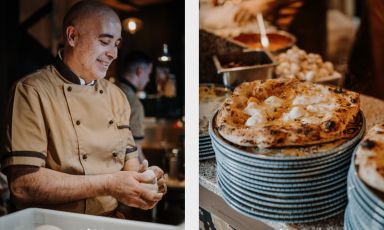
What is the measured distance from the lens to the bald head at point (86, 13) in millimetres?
2467

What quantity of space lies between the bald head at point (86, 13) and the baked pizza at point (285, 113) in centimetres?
88

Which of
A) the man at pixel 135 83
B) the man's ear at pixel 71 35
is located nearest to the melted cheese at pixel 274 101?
the man at pixel 135 83

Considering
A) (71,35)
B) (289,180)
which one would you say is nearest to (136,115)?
(71,35)

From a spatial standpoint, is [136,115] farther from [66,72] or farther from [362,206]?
[362,206]

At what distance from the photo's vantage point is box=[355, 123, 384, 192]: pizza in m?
1.65

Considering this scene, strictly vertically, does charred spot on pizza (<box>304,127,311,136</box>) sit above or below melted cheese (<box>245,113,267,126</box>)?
below

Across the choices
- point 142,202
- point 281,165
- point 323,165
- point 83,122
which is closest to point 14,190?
point 83,122

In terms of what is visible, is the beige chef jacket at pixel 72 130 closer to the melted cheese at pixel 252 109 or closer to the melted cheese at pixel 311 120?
Answer: the melted cheese at pixel 252 109

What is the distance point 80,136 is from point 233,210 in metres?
0.97

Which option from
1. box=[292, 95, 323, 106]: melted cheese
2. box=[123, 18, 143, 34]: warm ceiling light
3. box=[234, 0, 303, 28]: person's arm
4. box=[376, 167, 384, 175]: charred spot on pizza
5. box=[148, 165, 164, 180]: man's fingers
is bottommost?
box=[148, 165, 164, 180]: man's fingers

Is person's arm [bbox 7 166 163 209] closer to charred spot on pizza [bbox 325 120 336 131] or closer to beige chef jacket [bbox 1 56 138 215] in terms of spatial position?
beige chef jacket [bbox 1 56 138 215]

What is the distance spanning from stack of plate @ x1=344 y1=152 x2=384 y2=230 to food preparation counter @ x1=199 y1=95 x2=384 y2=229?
0.25 ft

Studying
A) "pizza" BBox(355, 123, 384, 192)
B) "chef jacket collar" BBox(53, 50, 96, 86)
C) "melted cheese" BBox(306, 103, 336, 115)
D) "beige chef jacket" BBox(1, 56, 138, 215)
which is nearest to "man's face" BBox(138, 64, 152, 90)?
"beige chef jacket" BBox(1, 56, 138, 215)

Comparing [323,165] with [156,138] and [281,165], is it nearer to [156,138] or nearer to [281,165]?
[281,165]
